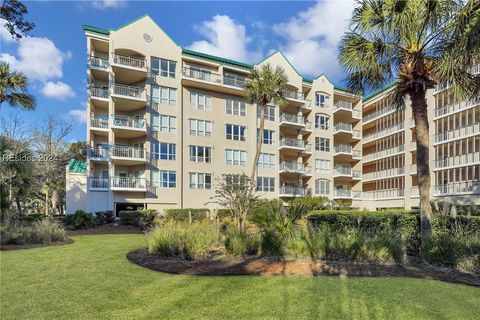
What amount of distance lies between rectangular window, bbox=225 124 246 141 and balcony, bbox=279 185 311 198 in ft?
27.6

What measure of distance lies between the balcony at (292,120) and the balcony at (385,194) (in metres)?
13.8

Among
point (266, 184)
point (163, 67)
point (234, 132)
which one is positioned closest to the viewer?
point (163, 67)

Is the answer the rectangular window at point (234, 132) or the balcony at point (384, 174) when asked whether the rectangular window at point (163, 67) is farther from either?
the balcony at point (384, 174)

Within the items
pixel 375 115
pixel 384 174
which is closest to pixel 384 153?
pixel 384 174

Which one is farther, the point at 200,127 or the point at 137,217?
the point at 200,127

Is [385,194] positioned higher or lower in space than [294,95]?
lower

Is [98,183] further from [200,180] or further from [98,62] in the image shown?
[98,62]

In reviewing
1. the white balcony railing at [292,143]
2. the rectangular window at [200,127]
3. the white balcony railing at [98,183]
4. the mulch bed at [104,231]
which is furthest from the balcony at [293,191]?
the mulch bed at [104,231]

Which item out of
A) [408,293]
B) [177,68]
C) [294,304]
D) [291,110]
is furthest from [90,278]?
[291,110]

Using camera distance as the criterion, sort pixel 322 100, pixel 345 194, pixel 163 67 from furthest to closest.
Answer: pixel 322 100
pixel 345 194
pixel 163 67

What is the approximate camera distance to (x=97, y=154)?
33500 mm

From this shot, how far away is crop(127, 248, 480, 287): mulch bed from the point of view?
8.53 m

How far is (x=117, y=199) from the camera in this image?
111 ft

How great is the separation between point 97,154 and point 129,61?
9788 millimetres
